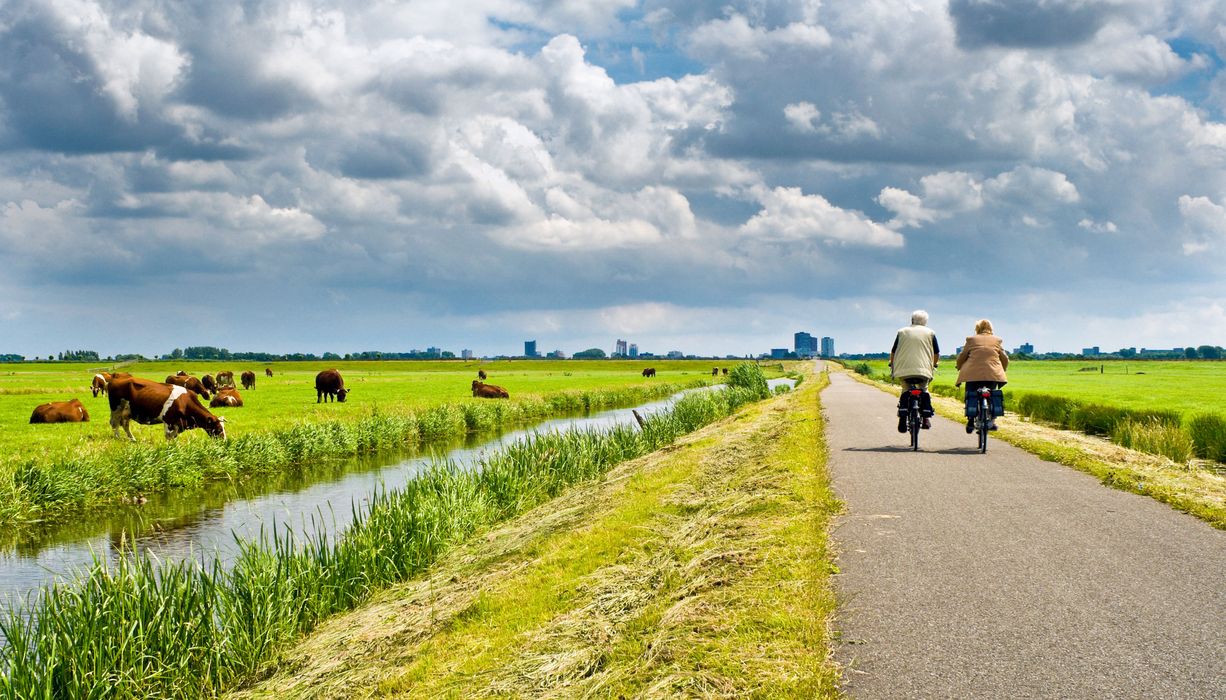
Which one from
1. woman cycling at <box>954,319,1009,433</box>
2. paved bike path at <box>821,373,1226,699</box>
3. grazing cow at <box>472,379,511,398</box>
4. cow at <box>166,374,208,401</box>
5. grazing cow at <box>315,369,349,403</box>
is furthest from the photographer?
grazing cow at <box>472,379,511,398</box>

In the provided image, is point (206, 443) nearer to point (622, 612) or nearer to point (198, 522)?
point (198, 522)

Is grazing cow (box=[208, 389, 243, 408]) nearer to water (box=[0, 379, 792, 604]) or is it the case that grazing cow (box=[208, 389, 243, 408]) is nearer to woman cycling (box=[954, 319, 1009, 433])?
water (box=[0, 379, 792, 604])

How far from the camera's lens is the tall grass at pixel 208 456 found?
18.9 metres

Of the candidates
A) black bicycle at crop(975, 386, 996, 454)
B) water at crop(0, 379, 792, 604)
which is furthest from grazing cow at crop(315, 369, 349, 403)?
black bicycle at crop(975, 386, 996, 454)

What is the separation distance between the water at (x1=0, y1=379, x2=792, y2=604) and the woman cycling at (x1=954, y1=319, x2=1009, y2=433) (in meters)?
11.8

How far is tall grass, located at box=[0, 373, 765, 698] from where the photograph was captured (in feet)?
26.1

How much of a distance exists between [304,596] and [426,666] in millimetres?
3805

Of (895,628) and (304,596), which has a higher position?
(895,628)

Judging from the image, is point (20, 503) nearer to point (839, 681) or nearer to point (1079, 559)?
point (839, 681)

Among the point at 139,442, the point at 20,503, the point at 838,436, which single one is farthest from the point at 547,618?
the point at 139,442

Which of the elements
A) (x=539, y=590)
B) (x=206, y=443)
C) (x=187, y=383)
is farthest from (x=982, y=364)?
(x=187, y=383)

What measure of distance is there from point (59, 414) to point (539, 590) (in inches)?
1283

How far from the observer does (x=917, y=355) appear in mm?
15578

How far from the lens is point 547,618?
26.1 feet
